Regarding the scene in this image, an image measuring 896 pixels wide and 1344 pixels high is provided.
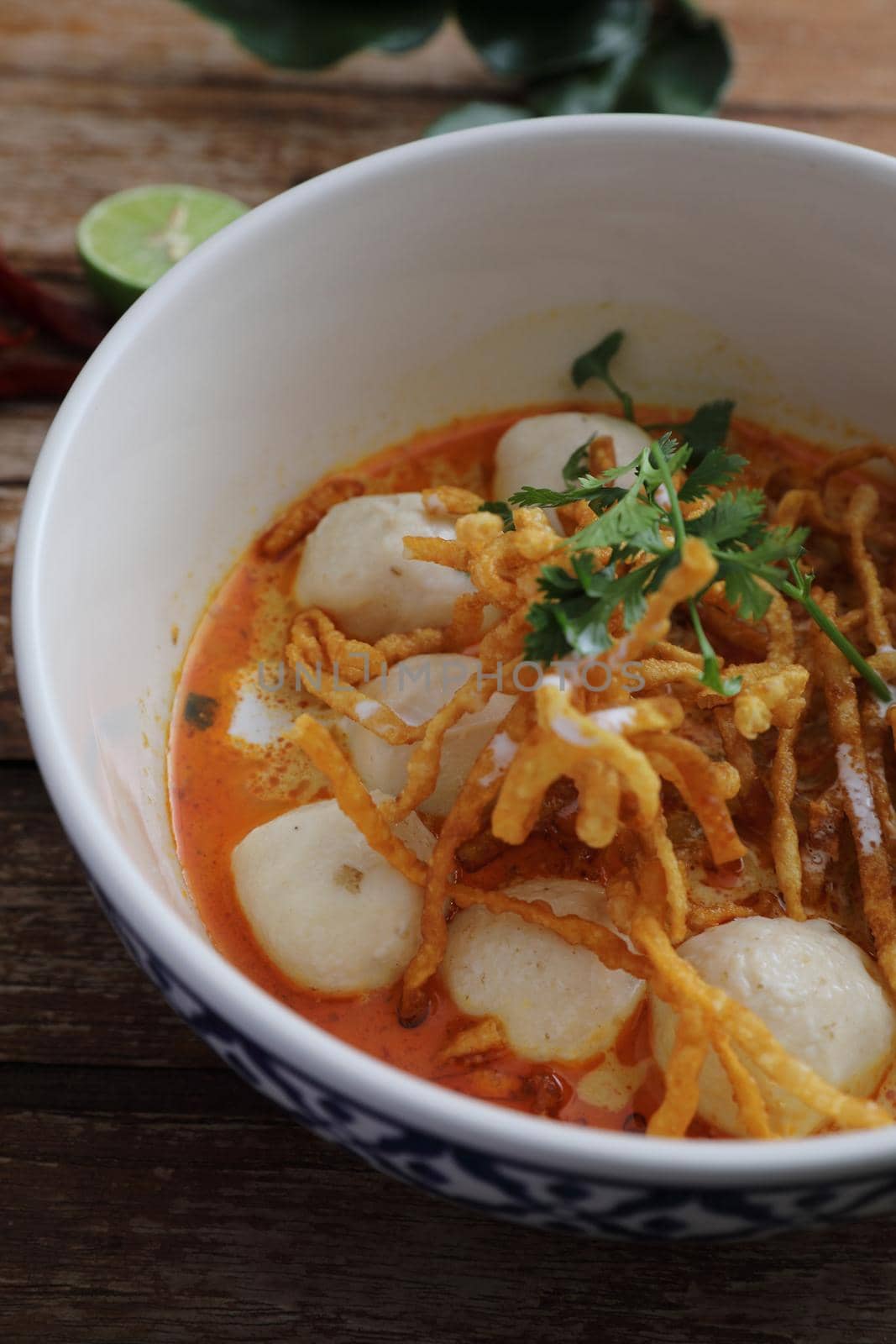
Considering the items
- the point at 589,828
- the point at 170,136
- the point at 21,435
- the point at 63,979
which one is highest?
the point at 589,828

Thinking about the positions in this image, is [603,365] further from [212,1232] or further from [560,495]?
[212,1232]

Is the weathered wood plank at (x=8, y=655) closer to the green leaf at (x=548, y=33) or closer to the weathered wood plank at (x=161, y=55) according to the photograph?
the weathered wood plank at (x=161, y=55)

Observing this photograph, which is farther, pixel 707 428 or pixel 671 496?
pixel 707 428

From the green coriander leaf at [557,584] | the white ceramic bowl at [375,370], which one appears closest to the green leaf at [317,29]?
the white ceramic bowl at [375,370]

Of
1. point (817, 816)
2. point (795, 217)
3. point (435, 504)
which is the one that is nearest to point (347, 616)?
point (435, 504)

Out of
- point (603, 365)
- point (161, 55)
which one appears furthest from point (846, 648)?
point (161, 55)

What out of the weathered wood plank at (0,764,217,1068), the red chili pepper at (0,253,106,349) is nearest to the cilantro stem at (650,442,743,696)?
the weathered wood plank at (0,764,217,1068)
